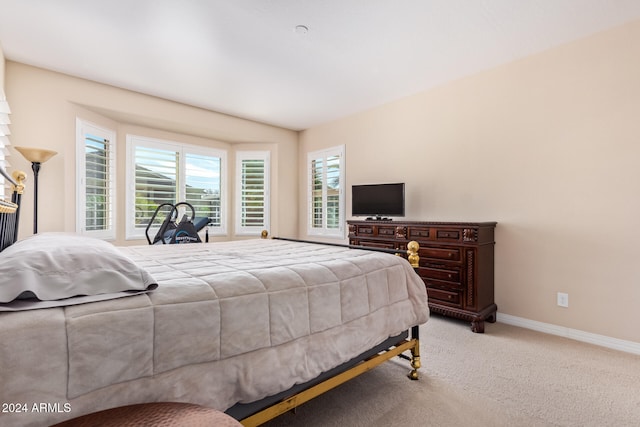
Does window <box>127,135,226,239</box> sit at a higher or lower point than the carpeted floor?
higher

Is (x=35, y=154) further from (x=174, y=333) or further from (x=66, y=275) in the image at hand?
(x=174, y=333)

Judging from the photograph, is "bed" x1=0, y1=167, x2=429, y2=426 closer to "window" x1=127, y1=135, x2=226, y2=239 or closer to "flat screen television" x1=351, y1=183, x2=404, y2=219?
"flat screen television" x1=351, y1=183, x2=404, y2=219

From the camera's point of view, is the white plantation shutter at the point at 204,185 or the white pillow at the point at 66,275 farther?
the white plantation shutter at the point at 204,185

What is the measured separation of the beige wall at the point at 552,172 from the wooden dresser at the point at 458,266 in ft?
0.97

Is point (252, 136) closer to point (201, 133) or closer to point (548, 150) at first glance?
point (201, 133)

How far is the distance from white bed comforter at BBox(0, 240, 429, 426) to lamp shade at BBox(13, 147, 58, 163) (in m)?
2.16

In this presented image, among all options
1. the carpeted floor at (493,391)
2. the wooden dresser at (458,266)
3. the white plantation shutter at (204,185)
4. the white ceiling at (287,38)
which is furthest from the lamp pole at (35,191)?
the wooden dresser at (458,266)

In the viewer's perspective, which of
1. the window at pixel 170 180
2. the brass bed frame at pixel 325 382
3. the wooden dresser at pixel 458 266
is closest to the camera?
the brass bed frame at pixel 325 382

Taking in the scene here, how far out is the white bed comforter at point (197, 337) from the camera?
799 millimetres

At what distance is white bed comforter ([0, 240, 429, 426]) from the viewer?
0.80m

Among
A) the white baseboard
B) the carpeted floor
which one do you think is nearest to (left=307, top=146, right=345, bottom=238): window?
the white baseboard

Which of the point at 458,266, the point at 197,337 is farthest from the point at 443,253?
the point at 197,337

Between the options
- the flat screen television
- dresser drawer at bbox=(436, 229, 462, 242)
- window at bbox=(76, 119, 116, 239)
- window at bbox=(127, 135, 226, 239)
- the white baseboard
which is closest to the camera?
the white baseboard

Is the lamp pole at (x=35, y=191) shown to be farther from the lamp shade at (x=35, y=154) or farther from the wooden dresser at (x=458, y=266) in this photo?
the wooden dresser at (x=458, y=266)
